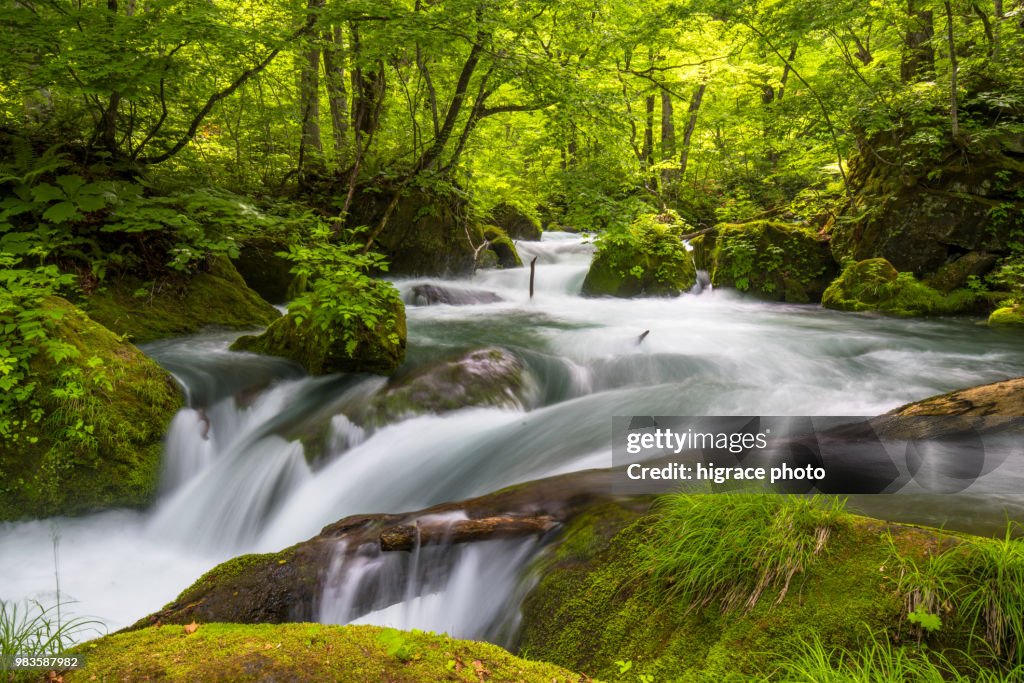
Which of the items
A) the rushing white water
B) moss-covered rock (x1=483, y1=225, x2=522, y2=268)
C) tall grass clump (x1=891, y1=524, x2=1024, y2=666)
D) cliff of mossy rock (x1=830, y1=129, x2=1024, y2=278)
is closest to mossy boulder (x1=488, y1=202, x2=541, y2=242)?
moss-covered rock (x1=483, y1=225, x2=522, y2=268)

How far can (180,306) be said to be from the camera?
698 cm

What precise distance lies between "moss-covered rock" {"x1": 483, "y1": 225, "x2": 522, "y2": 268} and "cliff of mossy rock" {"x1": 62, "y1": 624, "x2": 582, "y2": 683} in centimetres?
1239

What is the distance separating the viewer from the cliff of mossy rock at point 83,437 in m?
3.85

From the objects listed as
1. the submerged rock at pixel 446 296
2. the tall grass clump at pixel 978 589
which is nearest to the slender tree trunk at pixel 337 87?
the submerged rock at pixel 446 296

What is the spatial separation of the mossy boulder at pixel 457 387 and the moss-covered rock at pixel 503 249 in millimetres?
7709

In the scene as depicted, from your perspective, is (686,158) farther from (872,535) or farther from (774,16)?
(872,535)

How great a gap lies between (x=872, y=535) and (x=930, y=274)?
10.2 meters

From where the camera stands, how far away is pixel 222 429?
16.7 ft

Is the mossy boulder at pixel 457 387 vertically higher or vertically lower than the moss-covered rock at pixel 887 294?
lower

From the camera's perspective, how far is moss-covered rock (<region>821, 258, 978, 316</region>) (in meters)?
9.03

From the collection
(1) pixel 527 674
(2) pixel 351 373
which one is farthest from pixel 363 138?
(1) pixel 527 674

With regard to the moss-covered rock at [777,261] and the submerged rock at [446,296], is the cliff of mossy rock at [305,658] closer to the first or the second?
the submerged rock at [446,296]

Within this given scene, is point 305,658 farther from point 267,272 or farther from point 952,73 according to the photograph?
point 952,73

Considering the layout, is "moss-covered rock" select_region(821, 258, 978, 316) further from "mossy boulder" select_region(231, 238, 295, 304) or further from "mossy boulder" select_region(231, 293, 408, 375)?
"mossy boulder" select_region(231, 238, 295, 304)
